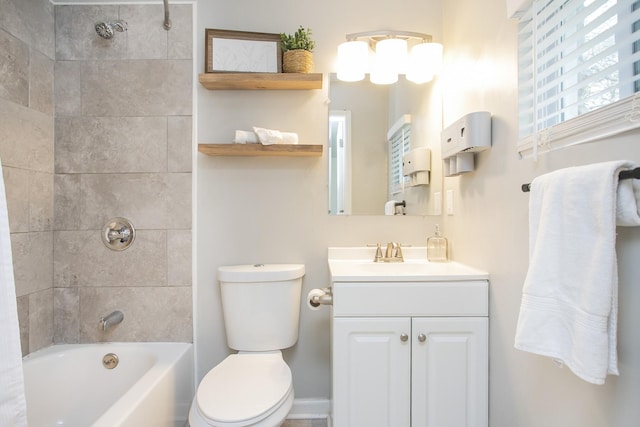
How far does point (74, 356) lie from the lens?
1.70 meters

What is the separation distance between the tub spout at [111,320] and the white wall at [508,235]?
1782 millimetres

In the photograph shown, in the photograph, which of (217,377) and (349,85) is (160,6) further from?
(217,377)

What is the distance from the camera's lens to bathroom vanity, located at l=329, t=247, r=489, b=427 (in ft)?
4.20

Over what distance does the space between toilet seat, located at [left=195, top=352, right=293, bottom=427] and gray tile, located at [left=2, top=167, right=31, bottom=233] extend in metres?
1.15

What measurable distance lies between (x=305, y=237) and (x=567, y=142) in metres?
1.24

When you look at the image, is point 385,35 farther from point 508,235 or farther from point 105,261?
point 105,261

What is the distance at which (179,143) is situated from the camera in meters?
1.79

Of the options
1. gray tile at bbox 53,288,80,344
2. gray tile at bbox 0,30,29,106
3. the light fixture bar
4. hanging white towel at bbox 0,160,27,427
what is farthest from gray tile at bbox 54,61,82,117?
hanging white towel at bbox 0,160,27,427

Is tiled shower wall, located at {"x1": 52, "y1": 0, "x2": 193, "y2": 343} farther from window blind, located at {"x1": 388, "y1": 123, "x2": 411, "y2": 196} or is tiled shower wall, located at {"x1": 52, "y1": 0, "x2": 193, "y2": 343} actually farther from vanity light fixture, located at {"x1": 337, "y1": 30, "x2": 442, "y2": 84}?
window blind, located at {"x1": 388, "y1": 123, "x2": 411, "y2": 196}

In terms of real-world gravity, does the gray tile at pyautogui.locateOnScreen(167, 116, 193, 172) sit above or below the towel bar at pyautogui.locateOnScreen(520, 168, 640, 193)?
above

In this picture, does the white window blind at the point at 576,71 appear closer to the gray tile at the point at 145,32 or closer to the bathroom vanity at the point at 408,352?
the bathroom vanity at the point at 408,352

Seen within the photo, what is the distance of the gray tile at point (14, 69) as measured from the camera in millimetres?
1469

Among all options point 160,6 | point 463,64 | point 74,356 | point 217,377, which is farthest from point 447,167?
point 74,356

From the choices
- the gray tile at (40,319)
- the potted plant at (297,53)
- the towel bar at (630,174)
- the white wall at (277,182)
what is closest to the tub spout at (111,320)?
the gray tile at (40,319)
